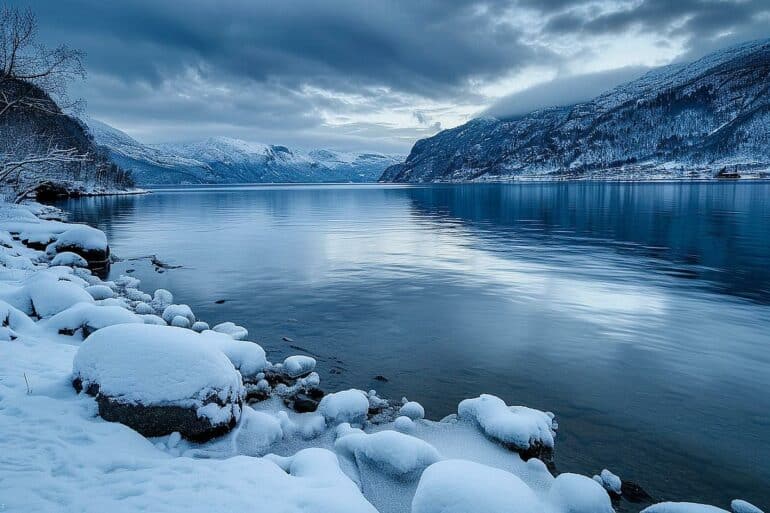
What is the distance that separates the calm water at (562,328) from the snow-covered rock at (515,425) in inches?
18.6

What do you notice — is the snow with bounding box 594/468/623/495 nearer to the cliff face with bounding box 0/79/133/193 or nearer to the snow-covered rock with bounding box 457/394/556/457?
the snow-covered rock with bounding box 457/394/556/457

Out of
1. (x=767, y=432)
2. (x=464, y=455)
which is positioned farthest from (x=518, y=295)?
(x=464, y=455)

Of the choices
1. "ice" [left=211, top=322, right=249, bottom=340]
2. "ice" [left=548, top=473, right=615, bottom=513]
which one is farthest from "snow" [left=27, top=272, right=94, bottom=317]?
"ice" [left=548, top=473, right=615, bottom=513]

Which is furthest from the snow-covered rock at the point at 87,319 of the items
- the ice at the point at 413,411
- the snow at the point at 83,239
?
the snow at the point at 83,239

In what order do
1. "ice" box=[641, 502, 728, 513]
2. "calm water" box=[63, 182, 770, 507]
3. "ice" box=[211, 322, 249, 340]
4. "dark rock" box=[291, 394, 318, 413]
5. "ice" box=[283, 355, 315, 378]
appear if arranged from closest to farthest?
"ice" box=[641, 502, 728, 513] < "calm water" box=[63, 182, 770, 507] < "dark rock" box=[291, 394, 318, 413] < "ice" box=[283, 355, 315, 378] < "ice" box=[211, 322, 249, 340]

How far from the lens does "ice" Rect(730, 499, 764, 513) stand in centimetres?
678

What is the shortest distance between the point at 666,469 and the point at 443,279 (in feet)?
51.0

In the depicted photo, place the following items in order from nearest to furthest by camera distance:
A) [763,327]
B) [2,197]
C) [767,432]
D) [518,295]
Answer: [767,432] → [763,327] → [518,295] → [2,197]

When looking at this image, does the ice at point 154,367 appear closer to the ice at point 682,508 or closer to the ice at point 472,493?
the ice at point 472,493

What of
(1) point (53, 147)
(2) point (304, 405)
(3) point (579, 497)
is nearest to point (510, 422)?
(3) point (579, 497)

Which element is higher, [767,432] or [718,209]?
[718,209]

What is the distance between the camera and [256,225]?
2099 inches

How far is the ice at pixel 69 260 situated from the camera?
80.0 feet

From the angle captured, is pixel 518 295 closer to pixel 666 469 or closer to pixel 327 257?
pixel 666 469
